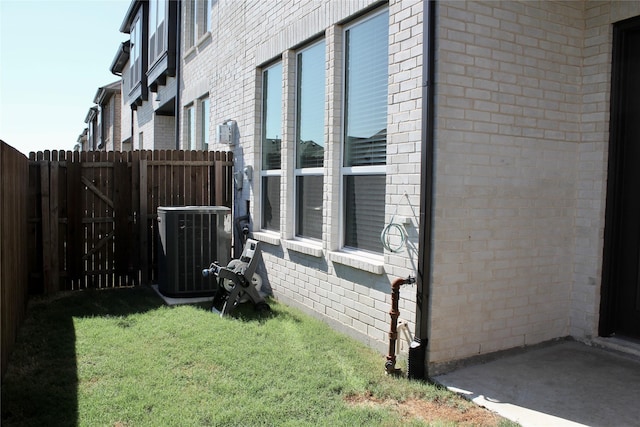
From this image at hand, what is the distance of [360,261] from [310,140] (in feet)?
6.61

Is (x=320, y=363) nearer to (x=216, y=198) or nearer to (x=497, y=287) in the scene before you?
(x=497, y=287)

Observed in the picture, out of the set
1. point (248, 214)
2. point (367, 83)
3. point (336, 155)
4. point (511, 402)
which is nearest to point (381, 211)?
point (336, 155)

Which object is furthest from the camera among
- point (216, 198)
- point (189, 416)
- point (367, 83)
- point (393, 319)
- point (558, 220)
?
point (216, 198)

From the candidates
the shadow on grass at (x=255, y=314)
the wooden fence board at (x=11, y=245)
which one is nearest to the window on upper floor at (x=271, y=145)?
the shadow on grass at (x=255, y=314)

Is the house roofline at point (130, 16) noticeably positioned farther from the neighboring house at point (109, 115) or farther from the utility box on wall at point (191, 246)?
the utility box on wall at point (191, 246)

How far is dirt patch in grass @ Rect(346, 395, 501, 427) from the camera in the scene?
3.59 meters

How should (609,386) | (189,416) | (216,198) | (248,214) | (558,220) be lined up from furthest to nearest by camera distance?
(216,198) < (248,214) < (558,220) < (609,386) < (189,416)

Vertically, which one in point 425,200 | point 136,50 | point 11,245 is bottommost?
point 11,245

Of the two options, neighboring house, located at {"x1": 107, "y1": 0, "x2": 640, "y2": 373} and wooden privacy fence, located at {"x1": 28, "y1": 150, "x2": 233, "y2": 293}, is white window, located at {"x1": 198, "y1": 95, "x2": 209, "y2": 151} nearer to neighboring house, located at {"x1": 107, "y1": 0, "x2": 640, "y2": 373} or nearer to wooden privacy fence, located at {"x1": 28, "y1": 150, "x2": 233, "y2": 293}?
wooden privacy fence, located at {"x1": 28, "y1": 150, "x2": 233, "y2": 293}

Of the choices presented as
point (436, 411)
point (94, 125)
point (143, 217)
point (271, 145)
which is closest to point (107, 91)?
point (94, 125)

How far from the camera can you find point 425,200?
4.28 meters

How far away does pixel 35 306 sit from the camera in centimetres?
694

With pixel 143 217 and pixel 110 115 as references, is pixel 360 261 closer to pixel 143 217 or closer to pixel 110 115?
pixel 143 217

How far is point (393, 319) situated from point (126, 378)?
2.23m
